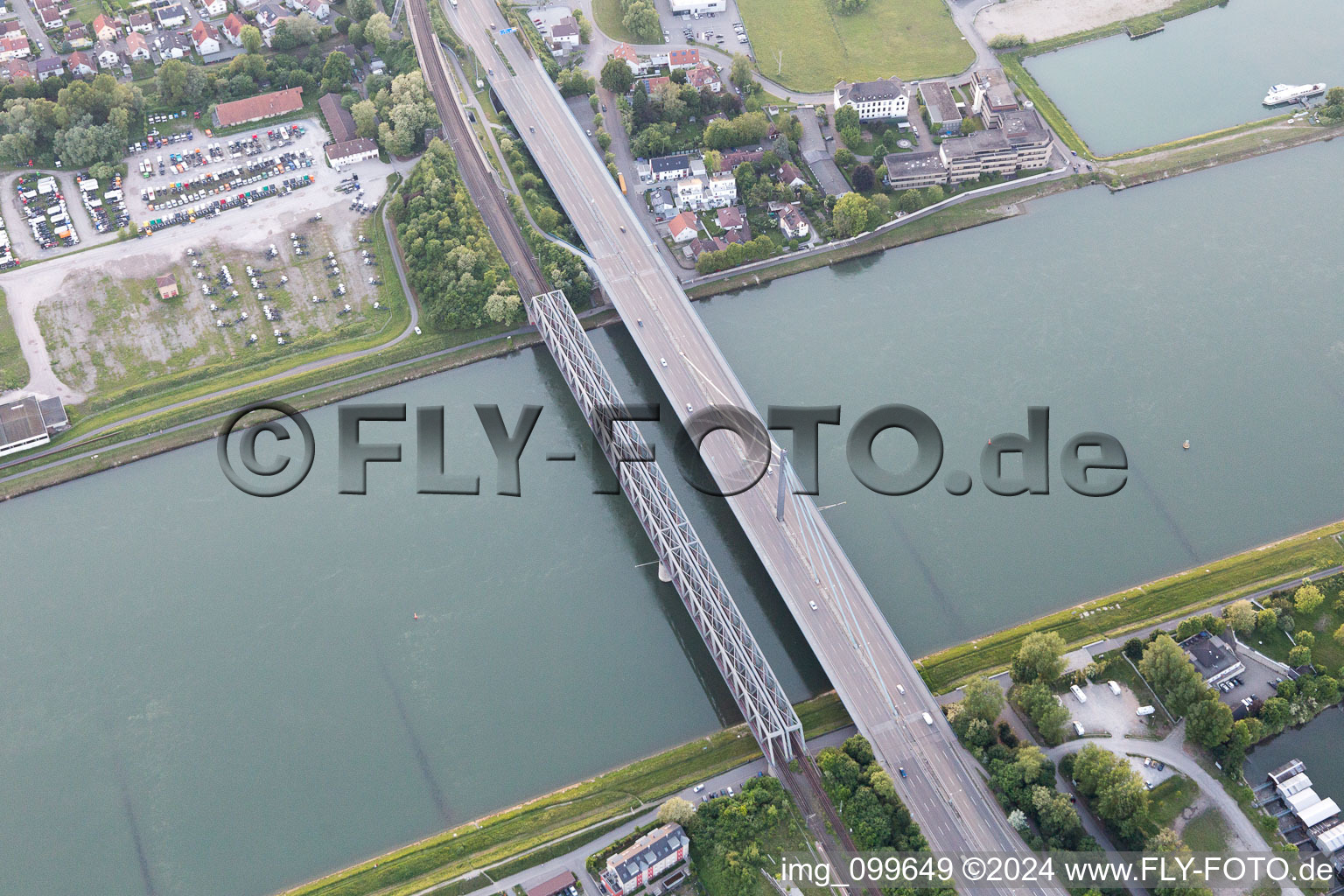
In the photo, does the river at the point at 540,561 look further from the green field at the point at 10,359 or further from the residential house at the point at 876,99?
the residential house at the point at 876,99

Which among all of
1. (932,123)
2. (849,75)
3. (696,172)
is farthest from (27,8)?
(932,123)

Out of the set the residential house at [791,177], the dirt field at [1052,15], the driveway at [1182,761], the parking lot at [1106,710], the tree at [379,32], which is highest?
the tree at [379,32]

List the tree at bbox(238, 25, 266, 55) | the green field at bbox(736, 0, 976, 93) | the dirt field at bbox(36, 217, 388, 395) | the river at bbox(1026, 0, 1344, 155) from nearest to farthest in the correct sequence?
the dirt field at bbox(36, 217, 388, 395) < the river at bbox(1026, 0, 1344, 155) < the green field at bbox(736, 0, 976, 93) < the tree at bbox(238, 25, 266, 55)

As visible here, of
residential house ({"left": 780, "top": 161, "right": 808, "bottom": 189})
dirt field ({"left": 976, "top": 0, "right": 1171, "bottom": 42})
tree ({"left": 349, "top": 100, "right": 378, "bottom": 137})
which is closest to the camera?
residential house ({"left": 780, "top": 161, "right": 808, "bottom": 189})

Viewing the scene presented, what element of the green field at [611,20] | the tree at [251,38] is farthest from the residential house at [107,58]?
the green field at [611,20]

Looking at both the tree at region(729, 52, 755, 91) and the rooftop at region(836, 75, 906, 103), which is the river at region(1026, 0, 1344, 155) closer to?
the rooftop at region(836, 75, 906, 103)

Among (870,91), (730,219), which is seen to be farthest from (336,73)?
(870,91)

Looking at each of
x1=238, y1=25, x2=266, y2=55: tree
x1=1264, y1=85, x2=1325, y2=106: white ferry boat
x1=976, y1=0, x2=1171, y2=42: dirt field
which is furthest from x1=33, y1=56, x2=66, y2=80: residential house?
x1=1264, y1=85, x2=1325, y2=106: white ferry boat

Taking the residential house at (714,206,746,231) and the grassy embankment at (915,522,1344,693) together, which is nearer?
the grassy embankment at (915,522,1344,693)
